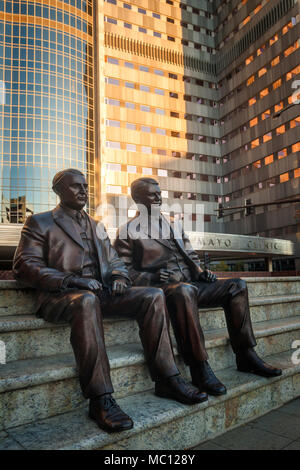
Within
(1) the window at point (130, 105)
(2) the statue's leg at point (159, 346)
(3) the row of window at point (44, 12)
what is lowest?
(2) the statue's leg at point (159, 346)

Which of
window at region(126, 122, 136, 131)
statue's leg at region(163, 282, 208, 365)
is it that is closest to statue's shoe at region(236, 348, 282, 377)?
statue's leg at region(163, 282, 208, 365)

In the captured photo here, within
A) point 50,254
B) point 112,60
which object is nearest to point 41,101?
point 112,60

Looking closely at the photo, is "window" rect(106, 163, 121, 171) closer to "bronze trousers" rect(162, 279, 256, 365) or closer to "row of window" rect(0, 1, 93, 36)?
"row of window" rect(0, 1, 93, 36)

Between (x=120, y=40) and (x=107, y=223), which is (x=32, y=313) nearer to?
(x=107, y=223)

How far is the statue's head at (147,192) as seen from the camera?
4371mm

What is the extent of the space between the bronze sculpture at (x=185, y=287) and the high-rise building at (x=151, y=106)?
129 feet

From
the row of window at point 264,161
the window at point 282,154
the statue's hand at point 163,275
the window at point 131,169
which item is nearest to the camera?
the statue's hand at point 163,275

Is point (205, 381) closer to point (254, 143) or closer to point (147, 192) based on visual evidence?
point (147, 192)

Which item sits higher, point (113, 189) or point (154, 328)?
point (113, 189)

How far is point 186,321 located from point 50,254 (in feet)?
4.74

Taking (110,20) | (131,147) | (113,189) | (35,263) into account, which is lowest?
(35,263)

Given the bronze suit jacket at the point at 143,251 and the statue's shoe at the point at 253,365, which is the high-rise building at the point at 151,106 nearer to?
the bronze suit jacket at the point at 143,251

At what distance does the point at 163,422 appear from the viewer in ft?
8.34

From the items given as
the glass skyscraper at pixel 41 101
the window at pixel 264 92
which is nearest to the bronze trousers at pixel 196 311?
the glass skyscraper at pixel 41 101
